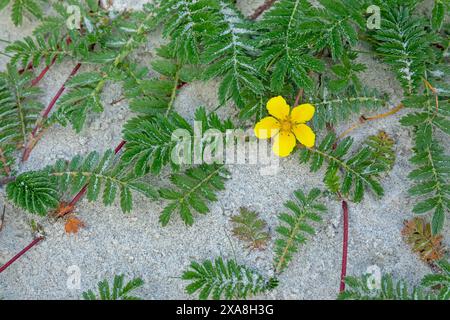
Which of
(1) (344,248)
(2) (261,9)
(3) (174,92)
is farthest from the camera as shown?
(2) (261,9)

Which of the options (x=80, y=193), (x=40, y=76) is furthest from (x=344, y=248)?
(x=40, y=76)

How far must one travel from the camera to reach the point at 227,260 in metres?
2.57

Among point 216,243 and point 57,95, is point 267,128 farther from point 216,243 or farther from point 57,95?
point 57,95

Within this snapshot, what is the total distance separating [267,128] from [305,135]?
0.56 feet

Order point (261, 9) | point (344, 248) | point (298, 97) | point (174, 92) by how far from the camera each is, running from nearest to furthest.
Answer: point (344, 248) < point (298, 97) < point (174, 92) < point (261, 9)

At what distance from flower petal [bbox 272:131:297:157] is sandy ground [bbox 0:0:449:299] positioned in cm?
16

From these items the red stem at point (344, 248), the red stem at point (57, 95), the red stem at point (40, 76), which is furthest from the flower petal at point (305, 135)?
the red stem at point (40, 76)

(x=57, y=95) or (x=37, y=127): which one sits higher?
(x=57, y=95)

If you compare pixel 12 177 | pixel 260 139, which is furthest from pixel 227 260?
pixel 12 177

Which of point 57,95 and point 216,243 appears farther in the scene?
point 57,95

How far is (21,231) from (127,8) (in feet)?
4.04

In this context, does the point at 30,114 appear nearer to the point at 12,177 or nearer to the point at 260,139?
the point at 12,177

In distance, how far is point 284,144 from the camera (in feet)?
8.46

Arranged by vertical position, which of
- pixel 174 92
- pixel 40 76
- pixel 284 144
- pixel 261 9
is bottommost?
pixel 284 144
